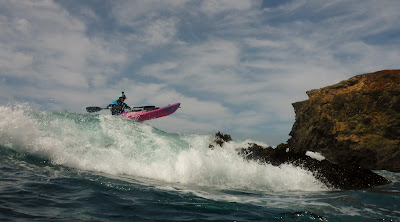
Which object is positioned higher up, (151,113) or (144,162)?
(151,113)

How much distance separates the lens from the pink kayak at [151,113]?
57.5 ft

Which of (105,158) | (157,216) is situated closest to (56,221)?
(157,216)

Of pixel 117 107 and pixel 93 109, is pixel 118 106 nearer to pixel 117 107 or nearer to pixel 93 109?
pixel 117 107

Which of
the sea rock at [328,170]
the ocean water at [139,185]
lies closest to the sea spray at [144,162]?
the ocean water at [139,185]

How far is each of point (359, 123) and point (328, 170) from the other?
151 inches

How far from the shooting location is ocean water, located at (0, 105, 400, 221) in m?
4.03

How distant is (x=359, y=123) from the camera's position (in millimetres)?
11156

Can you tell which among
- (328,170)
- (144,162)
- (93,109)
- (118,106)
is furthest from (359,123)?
(93,109)

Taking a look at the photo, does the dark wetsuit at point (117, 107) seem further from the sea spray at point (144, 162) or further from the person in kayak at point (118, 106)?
Result: the sea spray at point (144, 162)

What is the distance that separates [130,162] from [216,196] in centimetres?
402

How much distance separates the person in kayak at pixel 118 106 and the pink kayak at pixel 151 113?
0.44 m

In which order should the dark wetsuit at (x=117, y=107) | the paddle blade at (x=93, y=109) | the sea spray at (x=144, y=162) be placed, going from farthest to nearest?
the paddle blade at (x=93, y=109), the dark wetsuit at (x=117, y=107), the sea spray at (x=144, y=162)

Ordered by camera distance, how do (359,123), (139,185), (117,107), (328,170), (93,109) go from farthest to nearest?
(93,109), (117,107), (359,123), (328,170), (139,185)

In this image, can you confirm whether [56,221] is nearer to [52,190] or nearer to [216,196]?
Result: [52,190]
